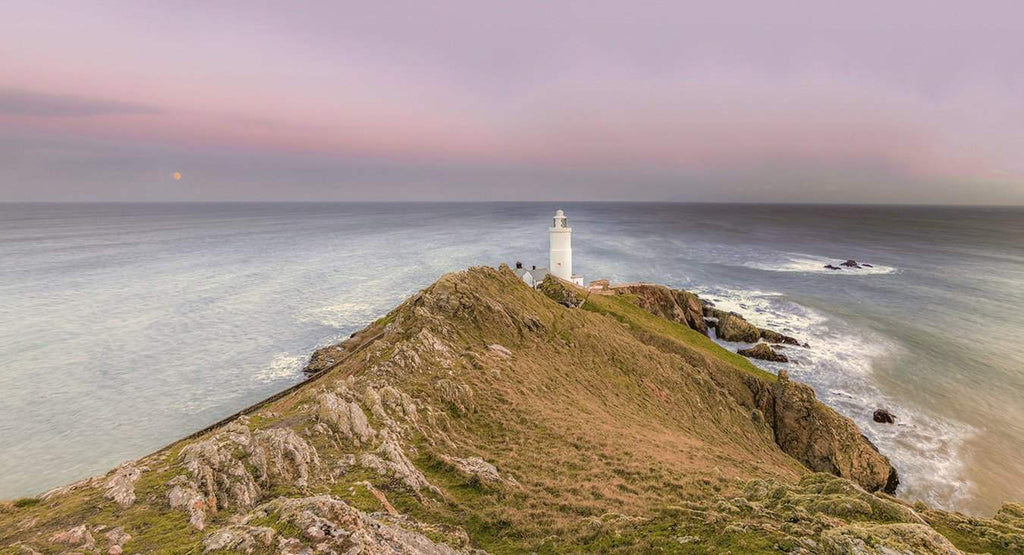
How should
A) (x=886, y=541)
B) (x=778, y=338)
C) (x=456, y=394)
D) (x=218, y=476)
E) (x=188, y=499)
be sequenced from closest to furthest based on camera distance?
(x=886, y=541) → (x=188, y=499) → (x=218, y=476) → (x=456, y=394) → (x=778, y=338)

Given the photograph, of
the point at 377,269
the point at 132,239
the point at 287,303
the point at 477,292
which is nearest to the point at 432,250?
the point at 377,269

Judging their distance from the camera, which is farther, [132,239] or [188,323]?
[132,239]

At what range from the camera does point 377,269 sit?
106 m

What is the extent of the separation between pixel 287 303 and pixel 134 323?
20283 mm

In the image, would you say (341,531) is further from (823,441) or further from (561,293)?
(561,293)

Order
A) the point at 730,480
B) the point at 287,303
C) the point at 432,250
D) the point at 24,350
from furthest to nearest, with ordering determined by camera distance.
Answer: the point at 432,250 → the point at 287,303 → the point at 24,350 → the point at 730,480

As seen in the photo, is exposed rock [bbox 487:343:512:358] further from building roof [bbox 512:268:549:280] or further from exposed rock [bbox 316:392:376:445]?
building roof [bbox 512:268:549:280]

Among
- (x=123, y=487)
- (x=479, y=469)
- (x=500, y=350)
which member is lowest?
(x=479, y=469)

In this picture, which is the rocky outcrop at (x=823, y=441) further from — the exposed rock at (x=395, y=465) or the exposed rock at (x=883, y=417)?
the exposed rock at (x=395, y=465)

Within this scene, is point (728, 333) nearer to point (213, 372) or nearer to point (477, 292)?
point (477, 292)

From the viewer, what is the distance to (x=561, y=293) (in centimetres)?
4903

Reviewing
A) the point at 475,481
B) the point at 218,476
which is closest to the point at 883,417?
the point at 475,481

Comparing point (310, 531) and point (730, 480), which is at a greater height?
Result: point (310, 531)

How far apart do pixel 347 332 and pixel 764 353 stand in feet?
180
